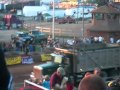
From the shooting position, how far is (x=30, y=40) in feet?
135

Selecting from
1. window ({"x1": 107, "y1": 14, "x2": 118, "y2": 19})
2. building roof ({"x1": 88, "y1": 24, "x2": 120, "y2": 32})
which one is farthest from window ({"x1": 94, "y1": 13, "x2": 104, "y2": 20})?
building roof ({"x1": 88, "y1": 24, "x2": 120, "y2": 32})

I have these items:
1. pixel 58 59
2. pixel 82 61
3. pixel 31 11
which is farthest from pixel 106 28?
pixel 31 11

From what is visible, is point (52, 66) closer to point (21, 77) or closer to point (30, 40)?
point (21, 77)

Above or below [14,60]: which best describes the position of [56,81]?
above

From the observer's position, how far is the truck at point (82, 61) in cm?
1950

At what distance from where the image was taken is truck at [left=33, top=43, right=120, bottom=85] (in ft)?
64.0

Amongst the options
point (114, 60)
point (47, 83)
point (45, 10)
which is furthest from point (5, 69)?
point (45, 10)

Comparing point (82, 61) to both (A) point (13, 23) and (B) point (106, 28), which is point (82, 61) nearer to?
(B) point (106, 28)

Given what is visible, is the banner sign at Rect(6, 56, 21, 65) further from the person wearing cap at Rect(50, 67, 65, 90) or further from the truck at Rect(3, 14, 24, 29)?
the truck at Rect(3, 14, 24, 29)

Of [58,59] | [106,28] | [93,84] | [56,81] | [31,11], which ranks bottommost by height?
[31,11]

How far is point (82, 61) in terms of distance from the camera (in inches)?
810

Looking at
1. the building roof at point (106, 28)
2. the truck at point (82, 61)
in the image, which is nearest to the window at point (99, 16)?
the building roof at point (106, 28)

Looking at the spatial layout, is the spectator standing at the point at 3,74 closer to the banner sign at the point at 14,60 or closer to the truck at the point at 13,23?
the banner sign at the point at 14,60

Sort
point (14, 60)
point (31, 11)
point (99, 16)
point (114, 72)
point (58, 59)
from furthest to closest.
Answer: point (31, 11), point (99, 16), point (14, 60), point (114, 72), point (58, 59)
